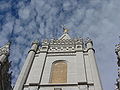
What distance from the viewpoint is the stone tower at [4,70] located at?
3097 cm

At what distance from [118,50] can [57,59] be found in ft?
20.7

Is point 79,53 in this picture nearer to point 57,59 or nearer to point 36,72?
point 57,59

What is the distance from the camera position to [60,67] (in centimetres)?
2955

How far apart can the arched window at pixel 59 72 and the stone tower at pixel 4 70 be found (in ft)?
17.6

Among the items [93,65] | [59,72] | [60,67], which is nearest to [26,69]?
[59,72]

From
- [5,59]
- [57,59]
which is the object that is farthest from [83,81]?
[5,59]

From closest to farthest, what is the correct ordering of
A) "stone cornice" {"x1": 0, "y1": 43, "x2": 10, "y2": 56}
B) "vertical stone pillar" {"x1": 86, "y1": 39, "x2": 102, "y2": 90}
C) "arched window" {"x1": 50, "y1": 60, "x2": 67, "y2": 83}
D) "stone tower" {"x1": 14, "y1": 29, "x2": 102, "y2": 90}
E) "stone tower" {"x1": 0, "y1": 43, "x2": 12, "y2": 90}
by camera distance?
"vertical stone pillar" {"x1": 86, "y1": 39, "x2": 102, "y2": 90} → "stone tower" {"x1": 14, "y1": 29, "x2": 102, "y2": 90} → "arched window" {"x1": 50, "y1": 60, "x2": 67, "y2": 83} → "stone tower" {"x1": 0, "y1": 43, "x2": 12, "y2": 90} → "stone cornice" {"x1": 0, "y1": 43, "x2": 10, "y2": 56}

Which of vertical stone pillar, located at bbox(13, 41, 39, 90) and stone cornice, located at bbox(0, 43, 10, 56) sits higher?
stone cornice, located at bbox(0, 43, 10, 56)

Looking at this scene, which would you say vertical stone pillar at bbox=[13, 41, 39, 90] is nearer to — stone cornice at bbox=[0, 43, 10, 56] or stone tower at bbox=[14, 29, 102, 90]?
stone tower at bbox=[14, 29, 102, 90]

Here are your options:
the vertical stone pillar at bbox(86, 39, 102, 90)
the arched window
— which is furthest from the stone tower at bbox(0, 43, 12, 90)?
the vertical stone pillar at bbox(86, 39, 102, 90)

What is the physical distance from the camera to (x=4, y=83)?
106ft

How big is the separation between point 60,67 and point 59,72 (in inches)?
40.9

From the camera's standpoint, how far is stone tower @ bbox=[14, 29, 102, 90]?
2497cm

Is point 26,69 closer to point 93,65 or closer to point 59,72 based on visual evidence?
point 59,72
